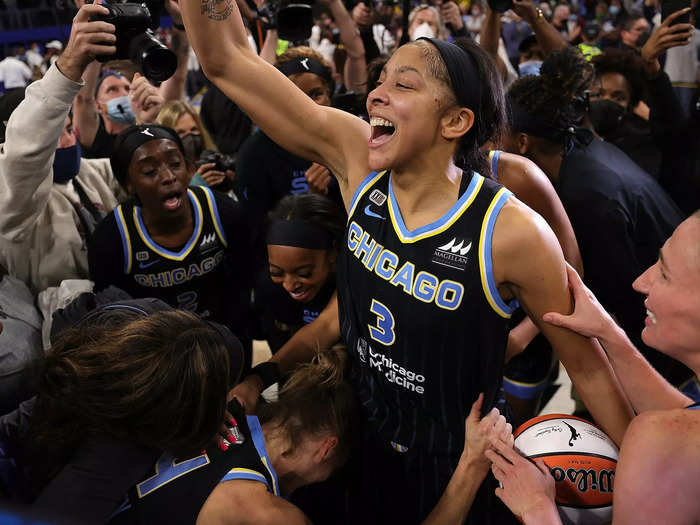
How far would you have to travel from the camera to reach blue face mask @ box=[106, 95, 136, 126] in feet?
12.4

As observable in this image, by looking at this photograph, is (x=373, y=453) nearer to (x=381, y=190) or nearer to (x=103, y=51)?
(x=381, y=190)

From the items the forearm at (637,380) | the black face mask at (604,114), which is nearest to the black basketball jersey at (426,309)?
the forearm at (637,380)

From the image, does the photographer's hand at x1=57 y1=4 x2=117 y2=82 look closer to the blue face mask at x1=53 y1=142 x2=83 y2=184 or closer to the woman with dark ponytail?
the blue face mask at x1=53 y1=142 x2=83 y2=184

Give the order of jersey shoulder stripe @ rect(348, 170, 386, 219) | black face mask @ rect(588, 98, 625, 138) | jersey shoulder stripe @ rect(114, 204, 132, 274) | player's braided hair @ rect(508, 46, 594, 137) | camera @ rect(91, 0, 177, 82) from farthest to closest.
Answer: black face mask @ rect(588, 98, 625, 138) → player's braided hair @ rect(508, 46, 594, 137) → jersey shoulder stripe @ rect(114, 204, 132, 274) → camera @ rect(91, 0, 177, 82) → jersey shoulder stripe @ rect(348, 170, 386, 219)

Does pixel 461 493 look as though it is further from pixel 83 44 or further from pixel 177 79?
pixel 177 79

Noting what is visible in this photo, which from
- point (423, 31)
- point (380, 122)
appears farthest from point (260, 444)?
point (423, 31)

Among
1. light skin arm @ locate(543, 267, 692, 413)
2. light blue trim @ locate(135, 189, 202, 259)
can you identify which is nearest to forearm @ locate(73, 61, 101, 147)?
light blue trim @ locate(135, 189, 202, 259)

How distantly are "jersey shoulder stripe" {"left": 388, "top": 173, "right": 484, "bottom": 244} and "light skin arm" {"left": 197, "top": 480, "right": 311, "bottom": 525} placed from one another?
2.18 ft

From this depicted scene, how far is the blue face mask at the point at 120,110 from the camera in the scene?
3.78m

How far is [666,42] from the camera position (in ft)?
11.0

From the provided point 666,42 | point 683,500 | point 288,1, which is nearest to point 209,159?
point 288,1

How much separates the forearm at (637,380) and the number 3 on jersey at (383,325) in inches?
19.1

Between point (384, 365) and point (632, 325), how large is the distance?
58.7 inches

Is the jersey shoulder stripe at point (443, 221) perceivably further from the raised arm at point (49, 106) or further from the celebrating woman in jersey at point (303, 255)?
the raised arm at point (49, 106)
